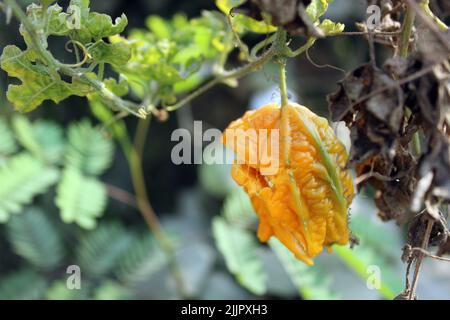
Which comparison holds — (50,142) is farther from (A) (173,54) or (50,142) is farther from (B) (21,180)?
(A) (173,54)

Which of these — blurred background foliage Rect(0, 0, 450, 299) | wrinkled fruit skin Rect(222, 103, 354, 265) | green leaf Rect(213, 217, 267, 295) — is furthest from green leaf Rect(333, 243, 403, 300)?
wrinkled fruit skin Rect(222, 103, 354, 265)

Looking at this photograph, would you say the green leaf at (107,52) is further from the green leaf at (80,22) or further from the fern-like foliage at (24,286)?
the fern-like foliage at (24,286)

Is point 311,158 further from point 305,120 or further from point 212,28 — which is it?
point 212,28

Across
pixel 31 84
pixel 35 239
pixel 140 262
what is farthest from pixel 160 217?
pixel 31 84

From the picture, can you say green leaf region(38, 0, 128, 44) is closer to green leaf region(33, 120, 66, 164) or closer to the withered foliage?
the withered foliage

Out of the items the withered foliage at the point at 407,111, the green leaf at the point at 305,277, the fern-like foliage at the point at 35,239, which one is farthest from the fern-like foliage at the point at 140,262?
the withered foliage at the point at 407,111

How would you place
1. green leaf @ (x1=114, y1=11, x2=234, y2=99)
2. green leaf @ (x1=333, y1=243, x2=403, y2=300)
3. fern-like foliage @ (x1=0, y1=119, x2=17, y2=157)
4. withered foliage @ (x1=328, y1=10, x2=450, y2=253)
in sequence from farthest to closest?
fern-like foliage @ (x1=0, y1=119, x2=17, y2=157) → green leaf @ (x1=333, y1=243, x2=403, y2=300) → green leaf @ (x1=114, y1=11, x2=234, y2=99) → withered foliage @ (x1=328, y1=10, x2=450, y2=253)

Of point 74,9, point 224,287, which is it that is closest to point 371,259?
point 224,287
